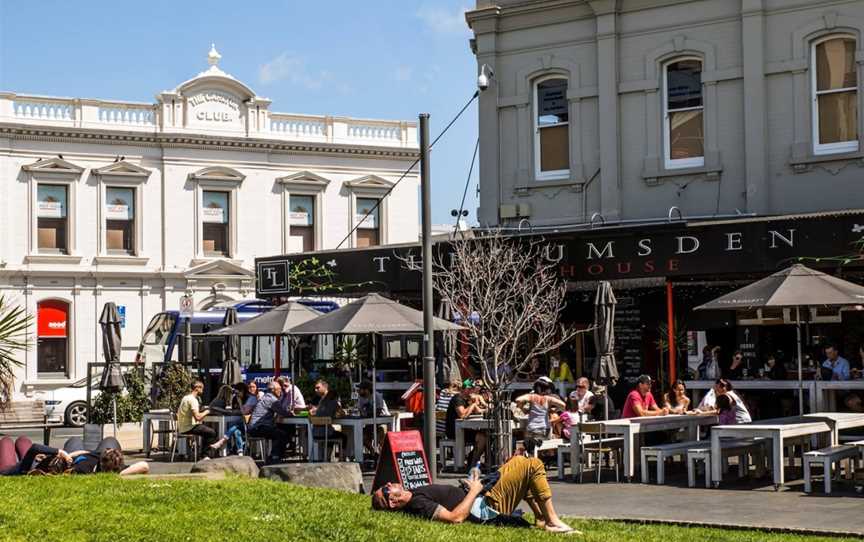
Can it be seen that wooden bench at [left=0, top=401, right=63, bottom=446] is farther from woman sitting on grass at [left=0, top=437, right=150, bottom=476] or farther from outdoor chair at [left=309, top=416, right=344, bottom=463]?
woman sitting on grass at [left=0, top=437, right=150, bottom=476]

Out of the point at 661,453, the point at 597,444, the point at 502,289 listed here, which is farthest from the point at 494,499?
the point at 502,289

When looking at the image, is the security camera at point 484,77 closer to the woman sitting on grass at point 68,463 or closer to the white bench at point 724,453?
the white bench at point 724,453

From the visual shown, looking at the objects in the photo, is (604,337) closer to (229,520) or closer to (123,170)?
(229,520)

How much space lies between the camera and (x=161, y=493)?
14352mm

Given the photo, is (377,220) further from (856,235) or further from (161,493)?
(161,493)

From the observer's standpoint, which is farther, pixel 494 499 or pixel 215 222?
pixel 215 222

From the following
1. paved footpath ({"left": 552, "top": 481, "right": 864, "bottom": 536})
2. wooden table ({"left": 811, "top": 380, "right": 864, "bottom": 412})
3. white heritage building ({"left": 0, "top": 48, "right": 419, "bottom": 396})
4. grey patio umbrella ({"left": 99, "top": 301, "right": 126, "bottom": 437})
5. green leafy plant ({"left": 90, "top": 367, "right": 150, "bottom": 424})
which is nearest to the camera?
paved footpath ({"left": 552, "top": 481, "right": 864, "bottom": 536})

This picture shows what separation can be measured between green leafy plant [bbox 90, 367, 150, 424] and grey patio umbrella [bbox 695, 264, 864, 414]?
14.0 m

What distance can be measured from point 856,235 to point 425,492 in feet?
36.4

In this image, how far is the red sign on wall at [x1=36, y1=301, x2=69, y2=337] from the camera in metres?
44.5

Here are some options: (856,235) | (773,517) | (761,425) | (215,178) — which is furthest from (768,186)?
(215,178)

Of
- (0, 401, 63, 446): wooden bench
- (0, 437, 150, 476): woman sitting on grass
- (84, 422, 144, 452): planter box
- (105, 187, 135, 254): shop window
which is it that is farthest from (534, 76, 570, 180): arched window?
(105, 187, 135, 254): shop window

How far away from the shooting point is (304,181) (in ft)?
160

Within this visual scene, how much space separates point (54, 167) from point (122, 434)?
1833cm
